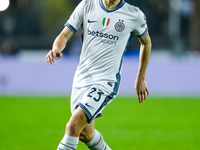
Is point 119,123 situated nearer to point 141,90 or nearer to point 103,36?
point 141,90

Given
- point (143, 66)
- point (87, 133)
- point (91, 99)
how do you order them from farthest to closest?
point (143, 66) < point (87, 133) < point (91, 99)

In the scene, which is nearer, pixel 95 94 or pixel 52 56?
pixel 52 56

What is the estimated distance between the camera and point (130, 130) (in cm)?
993

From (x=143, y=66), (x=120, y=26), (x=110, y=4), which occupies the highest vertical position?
(x=110, y=4)

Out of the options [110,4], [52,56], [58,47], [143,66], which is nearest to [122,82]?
[143,66]

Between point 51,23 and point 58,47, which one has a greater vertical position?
point 58,47

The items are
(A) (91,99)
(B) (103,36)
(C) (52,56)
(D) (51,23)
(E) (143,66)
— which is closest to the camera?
(C) (52,56)

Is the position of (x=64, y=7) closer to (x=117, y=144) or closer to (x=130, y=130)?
(x=130, y=130)

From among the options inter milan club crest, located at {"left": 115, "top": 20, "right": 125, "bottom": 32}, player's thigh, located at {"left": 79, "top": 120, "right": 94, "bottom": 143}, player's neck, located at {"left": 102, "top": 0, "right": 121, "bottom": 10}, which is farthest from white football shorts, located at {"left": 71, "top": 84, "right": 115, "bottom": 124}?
player's neck, located at {"left": 102, "top": 0, "right": 121, "bottom": 10}

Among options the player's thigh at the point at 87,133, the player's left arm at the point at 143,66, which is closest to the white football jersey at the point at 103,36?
the player's left arm at the point at 143,66

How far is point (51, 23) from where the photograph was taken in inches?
935

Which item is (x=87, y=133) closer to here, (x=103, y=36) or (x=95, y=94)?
(x=95, y=94)

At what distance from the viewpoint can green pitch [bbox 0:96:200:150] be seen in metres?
8.12

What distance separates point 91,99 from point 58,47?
0.71 m
